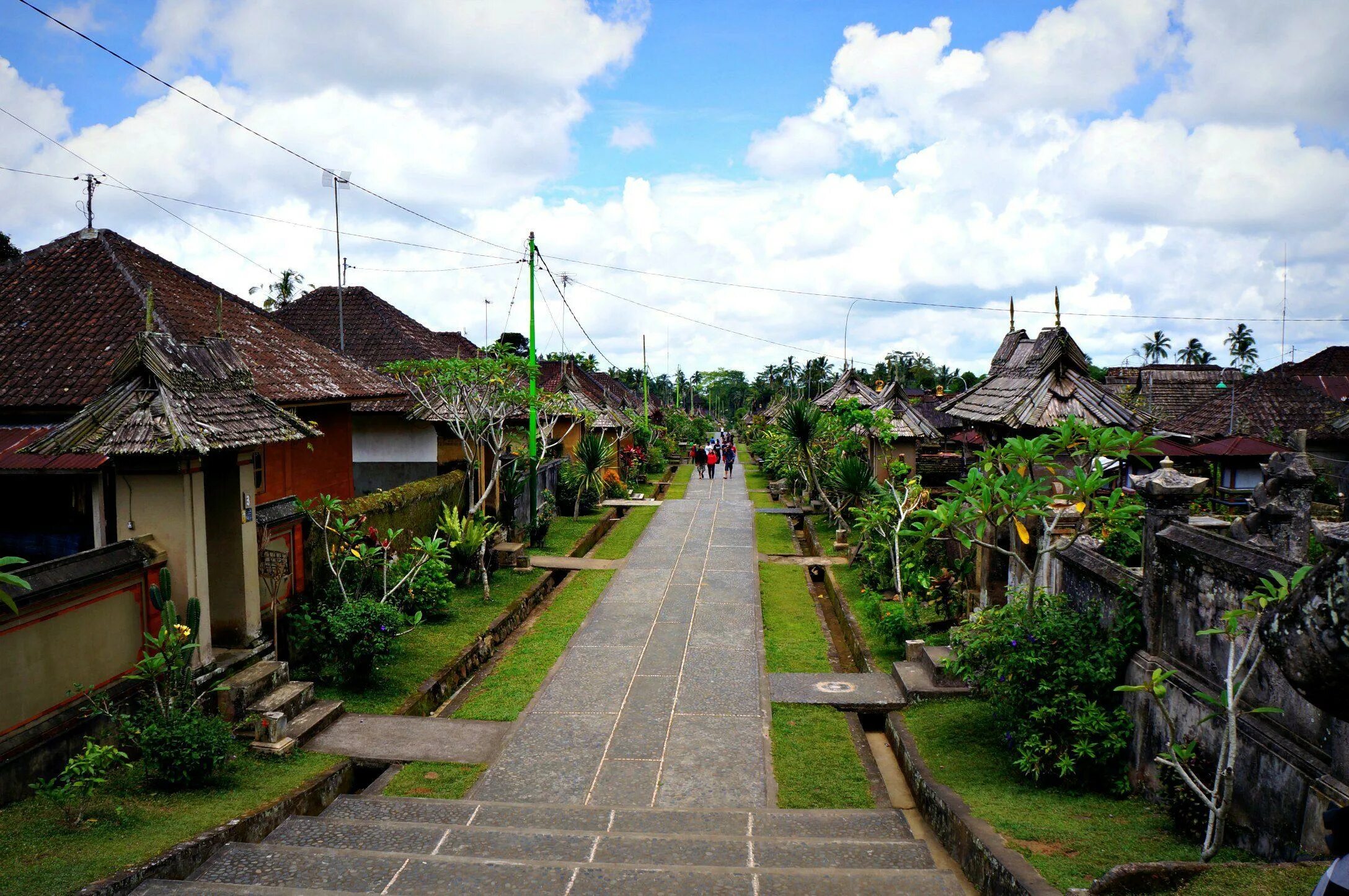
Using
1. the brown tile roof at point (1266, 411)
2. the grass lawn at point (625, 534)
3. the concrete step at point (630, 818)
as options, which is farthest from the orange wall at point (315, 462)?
the brown tile roof at point (1266, 411)

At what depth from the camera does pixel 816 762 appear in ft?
27.1

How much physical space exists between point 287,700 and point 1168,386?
111ft

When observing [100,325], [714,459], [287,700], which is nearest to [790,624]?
[287,700]

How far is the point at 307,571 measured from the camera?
11.1 metres

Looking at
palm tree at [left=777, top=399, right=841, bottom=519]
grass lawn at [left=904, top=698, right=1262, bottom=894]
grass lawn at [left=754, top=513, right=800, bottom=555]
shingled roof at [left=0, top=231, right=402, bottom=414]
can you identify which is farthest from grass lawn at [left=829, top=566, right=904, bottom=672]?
shingled roof at [left=0, top=231, right=402, bottom=414]

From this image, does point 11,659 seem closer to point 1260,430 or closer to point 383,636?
point 383,636

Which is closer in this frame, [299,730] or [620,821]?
[620,821]

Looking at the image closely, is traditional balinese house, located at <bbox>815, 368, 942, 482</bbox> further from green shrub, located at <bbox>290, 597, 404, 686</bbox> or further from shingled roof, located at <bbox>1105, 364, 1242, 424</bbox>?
green shrub, located at <bbox>290, 597, 404, 686</bbox>

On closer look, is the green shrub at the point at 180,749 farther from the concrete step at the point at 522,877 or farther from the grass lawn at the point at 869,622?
the grass lawn at the point at 869,622

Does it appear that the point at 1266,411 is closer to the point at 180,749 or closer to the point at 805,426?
the point at 805,426

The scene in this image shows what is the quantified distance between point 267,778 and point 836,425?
16.0m

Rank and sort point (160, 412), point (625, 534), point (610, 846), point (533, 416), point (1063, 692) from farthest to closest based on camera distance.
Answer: point (625, 534) → point (533, 416) → point (160, 412) → point (1063, 692) → point (610, 846)

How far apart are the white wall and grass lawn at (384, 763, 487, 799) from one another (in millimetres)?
12298

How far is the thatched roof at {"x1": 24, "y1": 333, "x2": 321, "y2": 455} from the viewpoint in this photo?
7367 millimetres
